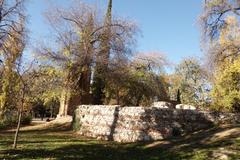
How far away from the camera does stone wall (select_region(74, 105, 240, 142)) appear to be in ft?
71.3

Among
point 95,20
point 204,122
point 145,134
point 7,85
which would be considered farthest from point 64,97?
point 204,122

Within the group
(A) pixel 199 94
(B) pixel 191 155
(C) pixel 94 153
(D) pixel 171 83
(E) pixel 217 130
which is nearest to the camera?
(B) pixel 191 155

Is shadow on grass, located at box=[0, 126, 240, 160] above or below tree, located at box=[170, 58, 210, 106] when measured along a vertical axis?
below

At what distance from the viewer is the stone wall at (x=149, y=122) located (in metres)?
21.7

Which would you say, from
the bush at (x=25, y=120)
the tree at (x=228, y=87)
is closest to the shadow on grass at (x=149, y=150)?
the tree at (x=228, y=87)

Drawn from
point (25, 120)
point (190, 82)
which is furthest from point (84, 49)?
point (190, 82)

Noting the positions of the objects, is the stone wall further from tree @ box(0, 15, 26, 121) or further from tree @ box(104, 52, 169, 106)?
tree @ box(104, 52, 169, 106)

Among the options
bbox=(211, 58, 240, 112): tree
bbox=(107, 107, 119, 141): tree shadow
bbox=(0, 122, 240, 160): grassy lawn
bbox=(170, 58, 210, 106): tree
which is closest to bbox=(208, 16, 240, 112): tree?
bbox=(211, 58, 240, 112): tree

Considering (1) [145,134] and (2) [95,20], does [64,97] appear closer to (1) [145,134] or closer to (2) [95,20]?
(2) [95,20]

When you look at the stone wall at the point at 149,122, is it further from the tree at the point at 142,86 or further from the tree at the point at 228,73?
the tree at the point at 142,86

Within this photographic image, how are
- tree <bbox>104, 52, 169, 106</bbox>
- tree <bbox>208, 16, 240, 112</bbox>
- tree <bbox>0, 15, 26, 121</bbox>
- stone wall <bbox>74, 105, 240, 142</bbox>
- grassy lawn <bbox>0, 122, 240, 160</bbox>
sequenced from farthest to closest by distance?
tree <bbox>104, 52, 169, 106</bbox>, tree <bbox>208, 16, 240, 112</bbox>, stone wall <bbox>74, 105, 240, 142</bbox>, tree <bbox>0, 15, 26, 121</bbox>, grassy lawn <bbox>0, 122, 240, 160</bbox>

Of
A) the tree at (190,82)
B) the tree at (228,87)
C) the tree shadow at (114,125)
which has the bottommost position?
the tree shadow at (114,125)

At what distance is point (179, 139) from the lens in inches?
783

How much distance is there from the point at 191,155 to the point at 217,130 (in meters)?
4.69
